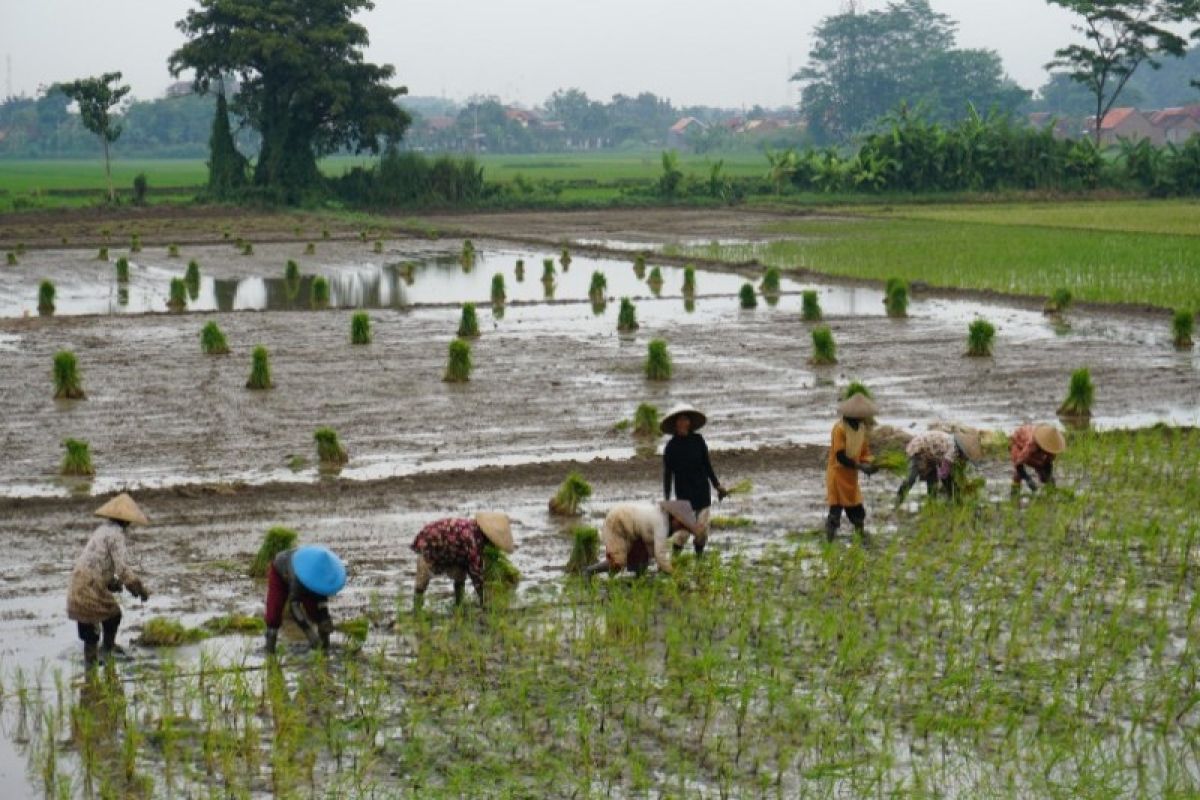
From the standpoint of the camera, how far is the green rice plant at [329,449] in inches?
512

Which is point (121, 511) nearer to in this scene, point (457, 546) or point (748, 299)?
point (457, 546)

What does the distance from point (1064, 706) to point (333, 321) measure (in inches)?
662

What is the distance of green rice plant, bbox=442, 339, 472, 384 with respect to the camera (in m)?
17.2

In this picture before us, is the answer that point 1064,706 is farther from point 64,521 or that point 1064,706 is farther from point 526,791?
point 64,521

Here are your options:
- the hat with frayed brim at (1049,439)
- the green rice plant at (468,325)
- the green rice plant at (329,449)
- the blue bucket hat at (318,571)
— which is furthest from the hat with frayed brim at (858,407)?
the green rice plant at (468,325)

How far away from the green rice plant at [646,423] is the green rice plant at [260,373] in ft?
14.5

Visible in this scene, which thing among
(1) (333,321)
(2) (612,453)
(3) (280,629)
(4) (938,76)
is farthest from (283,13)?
(4) (938,76)

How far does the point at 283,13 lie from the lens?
5041cm

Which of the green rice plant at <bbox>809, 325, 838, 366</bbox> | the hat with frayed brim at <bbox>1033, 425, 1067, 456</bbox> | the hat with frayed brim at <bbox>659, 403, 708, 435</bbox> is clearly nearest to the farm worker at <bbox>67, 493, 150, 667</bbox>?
the hat with frayed brim at <bbox>659, 403, 708, 435</bbox>

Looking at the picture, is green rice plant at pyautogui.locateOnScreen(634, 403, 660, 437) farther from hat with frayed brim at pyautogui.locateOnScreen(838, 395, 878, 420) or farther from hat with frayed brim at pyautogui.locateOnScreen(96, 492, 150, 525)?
hat with frayed brim at pyautogui.locateOnScreen(96, 492, 150, 525)

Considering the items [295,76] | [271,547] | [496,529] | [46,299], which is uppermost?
[295,76]

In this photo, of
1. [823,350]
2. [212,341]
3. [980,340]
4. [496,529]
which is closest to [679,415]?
[496,529]

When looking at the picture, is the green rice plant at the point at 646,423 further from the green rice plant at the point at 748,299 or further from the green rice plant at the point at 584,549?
the green rice plant at the point at 748,299

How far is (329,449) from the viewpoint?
42.8 ft
